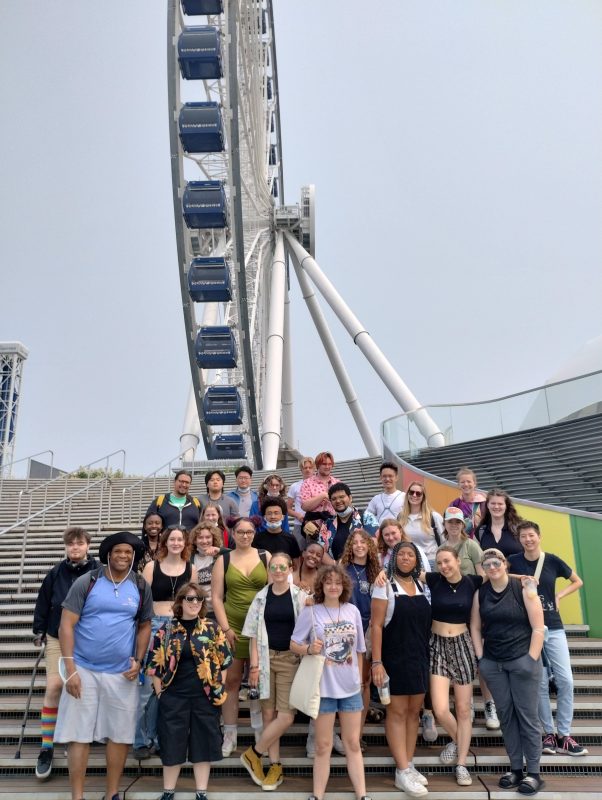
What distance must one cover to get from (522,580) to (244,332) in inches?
738

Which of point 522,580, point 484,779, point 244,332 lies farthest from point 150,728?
point 244,332

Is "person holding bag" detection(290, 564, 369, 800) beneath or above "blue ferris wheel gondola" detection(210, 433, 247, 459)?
beneath

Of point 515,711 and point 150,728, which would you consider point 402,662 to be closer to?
point 515,711

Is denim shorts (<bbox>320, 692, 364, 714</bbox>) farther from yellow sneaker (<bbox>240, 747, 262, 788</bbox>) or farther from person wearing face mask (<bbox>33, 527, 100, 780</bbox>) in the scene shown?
person wearing face mask (<bbox>33, 527, 100, 780</bbox>)

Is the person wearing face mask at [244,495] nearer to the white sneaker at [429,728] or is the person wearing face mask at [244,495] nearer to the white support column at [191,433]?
the white sneaker at [429,728]

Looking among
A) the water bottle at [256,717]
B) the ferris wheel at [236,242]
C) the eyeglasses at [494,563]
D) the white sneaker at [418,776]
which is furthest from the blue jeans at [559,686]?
the ferris wheel at [236,242]

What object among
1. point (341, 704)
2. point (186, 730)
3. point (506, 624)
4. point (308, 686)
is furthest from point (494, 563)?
point (186, 730)

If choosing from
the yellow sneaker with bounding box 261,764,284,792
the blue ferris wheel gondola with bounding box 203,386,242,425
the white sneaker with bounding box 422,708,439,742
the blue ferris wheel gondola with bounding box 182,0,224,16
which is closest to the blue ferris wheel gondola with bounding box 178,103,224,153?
the blue ferris wheel gondola with bounding box 182,0,224,16

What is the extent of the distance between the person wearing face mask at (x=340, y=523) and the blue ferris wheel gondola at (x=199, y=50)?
18.0 metres

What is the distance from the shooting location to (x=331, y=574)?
466 cm

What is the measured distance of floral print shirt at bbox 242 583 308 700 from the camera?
15.5ft

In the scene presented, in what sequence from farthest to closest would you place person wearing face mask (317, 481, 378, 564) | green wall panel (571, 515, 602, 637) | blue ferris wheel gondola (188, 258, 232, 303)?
blue ferris wheel gondola (188, 258, 232, 303)
green wall panel (571, 515, 602, 637)
person wearing face mask (317, 481, 378, 564)

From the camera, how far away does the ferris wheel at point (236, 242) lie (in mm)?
20656

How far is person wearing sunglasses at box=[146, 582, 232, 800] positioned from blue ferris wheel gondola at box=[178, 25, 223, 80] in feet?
63.6
